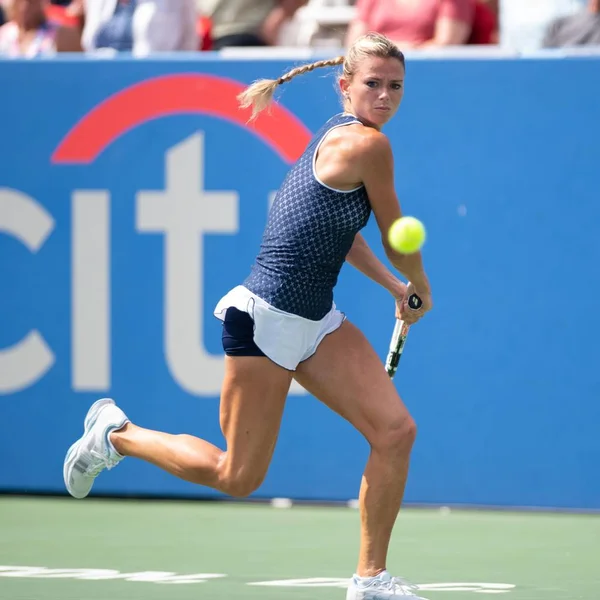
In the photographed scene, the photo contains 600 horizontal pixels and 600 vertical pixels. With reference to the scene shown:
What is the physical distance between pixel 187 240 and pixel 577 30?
2.39 meters

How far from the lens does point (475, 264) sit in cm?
728

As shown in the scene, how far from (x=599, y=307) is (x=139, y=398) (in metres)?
2.46

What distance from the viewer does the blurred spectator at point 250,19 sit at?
29.7 ft

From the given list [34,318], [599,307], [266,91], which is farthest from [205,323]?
[266,91]

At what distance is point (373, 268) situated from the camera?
17.5ft

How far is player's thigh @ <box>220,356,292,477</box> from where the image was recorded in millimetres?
4930

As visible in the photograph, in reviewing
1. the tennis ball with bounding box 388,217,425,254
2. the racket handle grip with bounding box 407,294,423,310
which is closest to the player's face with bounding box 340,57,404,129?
the tennis ball with bounding box 388,217,425,254

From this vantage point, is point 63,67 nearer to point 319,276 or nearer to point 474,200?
point 474,200

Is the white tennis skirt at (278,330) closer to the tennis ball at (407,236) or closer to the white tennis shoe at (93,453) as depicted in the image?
the tennis ball at (407,236)

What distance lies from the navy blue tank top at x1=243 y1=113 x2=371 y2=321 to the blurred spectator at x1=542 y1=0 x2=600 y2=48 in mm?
3141

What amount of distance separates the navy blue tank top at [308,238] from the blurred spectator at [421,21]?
3.17 metres

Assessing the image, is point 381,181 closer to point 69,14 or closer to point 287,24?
point 287,24

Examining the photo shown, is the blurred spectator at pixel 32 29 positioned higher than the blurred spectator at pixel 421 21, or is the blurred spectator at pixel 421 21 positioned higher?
the blurred spectator at pixel 32 29

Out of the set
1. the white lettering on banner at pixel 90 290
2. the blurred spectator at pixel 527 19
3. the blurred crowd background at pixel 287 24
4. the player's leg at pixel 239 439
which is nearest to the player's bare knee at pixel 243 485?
the player's leg at pixel 239 439
